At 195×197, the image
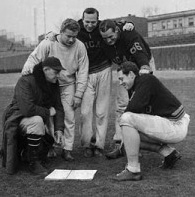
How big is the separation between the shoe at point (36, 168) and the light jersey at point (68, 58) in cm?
117

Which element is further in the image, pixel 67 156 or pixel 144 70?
pixel 67 156

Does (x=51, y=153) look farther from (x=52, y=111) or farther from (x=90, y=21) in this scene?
(x=90, y=21)

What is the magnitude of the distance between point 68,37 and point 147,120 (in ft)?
4.90

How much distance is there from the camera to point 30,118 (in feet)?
15.7

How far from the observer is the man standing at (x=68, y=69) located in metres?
5.38

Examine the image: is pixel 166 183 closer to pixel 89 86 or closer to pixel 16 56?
pixel 89 86

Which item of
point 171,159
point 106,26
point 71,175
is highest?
point 106,26

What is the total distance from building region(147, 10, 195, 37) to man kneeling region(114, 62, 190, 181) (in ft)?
196

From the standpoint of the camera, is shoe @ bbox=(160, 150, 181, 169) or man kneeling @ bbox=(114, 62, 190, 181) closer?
man kneeling @ bbox=(114, 62, 190, 181)

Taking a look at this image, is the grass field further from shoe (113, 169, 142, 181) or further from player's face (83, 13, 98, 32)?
player's face (83, 13, 98, 32)

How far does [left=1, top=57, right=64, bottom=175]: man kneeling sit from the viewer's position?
477 cm

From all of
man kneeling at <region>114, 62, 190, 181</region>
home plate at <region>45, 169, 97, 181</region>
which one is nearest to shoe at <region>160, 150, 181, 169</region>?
man kneeling at <region>114, 62, 190, 181</region>

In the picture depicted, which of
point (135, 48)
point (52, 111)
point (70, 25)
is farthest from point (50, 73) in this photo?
point (135, 48)

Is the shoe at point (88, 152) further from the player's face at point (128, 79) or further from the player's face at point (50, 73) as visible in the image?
the player's face at point (128, 79)
